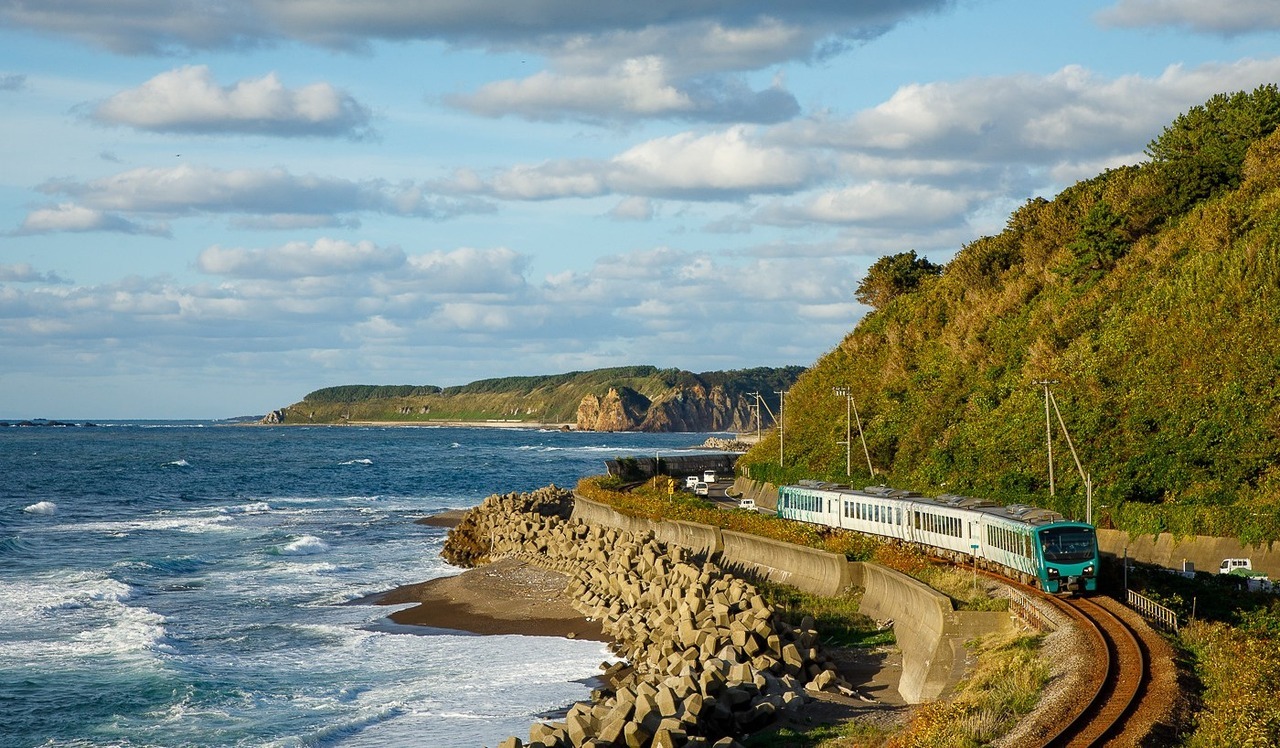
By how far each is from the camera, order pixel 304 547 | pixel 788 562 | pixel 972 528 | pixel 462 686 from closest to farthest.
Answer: pixel 462 686
pixel 972 528
pixel 788 562
pixel 304 547

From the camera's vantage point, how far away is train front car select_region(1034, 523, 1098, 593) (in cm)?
3152

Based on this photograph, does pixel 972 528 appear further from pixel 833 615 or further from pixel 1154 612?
pixel 1154 612

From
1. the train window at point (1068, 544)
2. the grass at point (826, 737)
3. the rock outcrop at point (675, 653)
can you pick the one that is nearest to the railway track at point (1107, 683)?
the grass at point (826, 737)

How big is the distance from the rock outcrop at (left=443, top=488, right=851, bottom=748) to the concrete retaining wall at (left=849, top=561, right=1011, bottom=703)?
171 centimetres

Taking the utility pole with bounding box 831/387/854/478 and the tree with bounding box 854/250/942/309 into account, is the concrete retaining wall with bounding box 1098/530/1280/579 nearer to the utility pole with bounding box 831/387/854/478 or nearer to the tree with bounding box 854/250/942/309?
the utility pole with bounding box 831/387/854/478

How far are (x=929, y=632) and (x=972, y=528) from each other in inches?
491

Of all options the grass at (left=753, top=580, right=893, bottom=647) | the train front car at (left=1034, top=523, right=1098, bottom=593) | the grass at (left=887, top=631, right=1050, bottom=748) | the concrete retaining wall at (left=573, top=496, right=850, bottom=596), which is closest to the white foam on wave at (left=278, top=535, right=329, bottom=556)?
the concrete retaining wall at (left=573, top=496, right=850, bottom=596)

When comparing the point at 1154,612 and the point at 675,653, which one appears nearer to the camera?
the point at 1154,612

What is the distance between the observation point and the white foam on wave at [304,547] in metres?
62.6

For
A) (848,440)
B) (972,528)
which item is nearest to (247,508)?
(848,440)

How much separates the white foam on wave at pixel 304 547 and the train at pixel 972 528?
2372 centimetres

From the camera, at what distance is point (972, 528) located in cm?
3922

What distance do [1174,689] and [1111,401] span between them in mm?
34946

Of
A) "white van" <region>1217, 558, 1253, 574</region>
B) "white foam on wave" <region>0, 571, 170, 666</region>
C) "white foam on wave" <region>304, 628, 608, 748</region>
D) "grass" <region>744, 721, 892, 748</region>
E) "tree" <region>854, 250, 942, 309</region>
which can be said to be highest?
"tree" <region>854, 250, 942, 309</region>
